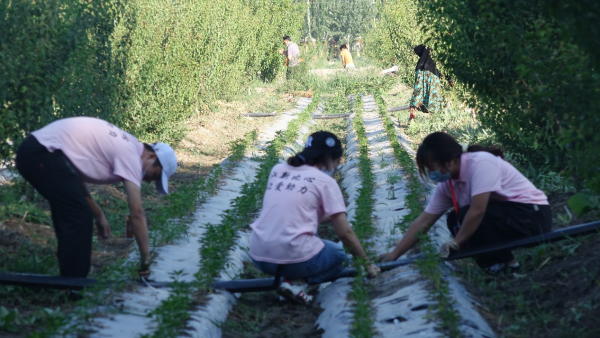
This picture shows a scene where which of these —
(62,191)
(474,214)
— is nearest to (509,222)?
(474,214)

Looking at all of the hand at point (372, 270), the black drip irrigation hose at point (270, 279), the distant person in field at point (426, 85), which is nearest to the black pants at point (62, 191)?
the black drip irrigation hose at point (270, 279)

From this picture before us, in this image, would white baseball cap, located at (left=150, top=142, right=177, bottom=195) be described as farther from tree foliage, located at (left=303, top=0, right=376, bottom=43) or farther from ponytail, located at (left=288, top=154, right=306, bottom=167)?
tree foliage, located at (left=303, top=0, right=376, bottom=43)

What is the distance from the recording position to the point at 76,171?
4266 millimetres

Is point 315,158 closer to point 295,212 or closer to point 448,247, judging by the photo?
point 295,212

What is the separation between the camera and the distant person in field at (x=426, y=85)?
495 inches

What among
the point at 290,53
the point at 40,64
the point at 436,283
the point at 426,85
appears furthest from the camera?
the point at 290,53

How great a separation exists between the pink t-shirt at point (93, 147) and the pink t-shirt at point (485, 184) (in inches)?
83.6

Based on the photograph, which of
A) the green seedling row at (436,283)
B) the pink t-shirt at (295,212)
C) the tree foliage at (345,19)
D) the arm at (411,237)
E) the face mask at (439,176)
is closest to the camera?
the green seedling row at (436,283)

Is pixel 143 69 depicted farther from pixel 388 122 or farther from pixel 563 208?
pixel 563 208

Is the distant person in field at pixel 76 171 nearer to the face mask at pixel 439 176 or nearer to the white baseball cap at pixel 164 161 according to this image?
the white baseball cap at pixel 164 161

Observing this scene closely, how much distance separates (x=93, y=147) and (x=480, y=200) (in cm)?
254

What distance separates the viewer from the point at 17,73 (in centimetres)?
555

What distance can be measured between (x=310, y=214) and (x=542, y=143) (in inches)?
148

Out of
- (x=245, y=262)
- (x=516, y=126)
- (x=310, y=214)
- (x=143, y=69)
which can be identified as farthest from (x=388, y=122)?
(x=310, y=214)
